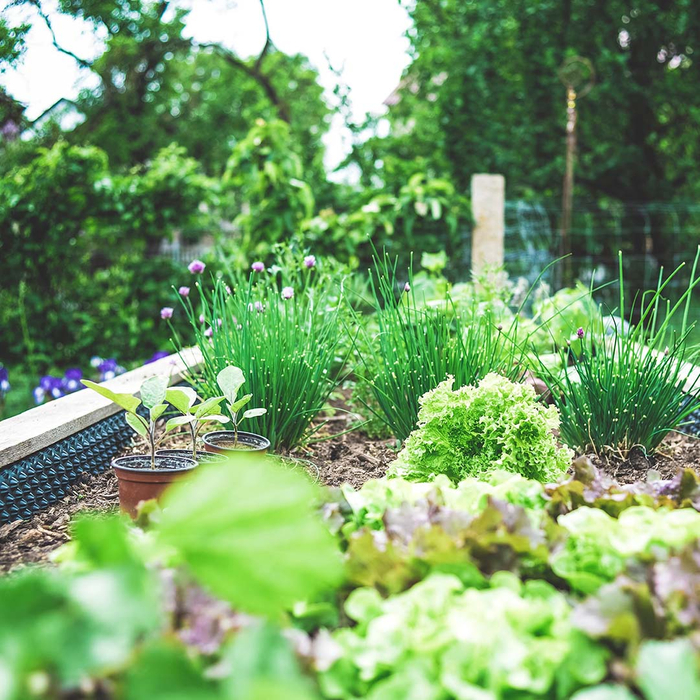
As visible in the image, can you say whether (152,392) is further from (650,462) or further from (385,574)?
(650,462)

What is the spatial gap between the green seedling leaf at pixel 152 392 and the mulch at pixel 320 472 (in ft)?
1.33

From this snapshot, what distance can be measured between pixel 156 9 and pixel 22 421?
9193mm

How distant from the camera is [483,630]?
36.8 inches

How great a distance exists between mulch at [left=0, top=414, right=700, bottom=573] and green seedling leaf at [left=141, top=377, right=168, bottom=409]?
40cm

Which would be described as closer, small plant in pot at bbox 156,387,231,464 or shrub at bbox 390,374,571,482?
small plant in pot at bbox 156,387,231,464

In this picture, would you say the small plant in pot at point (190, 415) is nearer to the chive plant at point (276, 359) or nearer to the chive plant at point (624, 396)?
the chive plant at point (276, 359)

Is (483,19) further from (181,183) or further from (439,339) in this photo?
(439,339)

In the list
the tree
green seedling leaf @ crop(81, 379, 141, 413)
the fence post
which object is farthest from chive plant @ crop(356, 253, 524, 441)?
the tree

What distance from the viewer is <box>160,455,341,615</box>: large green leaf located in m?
0.75

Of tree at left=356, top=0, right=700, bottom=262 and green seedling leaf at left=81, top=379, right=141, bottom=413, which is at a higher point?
tree at left=356, top=0, right=700, bottom=262

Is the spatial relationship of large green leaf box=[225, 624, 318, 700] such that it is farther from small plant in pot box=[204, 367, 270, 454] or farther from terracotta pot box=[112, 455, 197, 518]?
small plant in pot box=[204, 367, 270, 454]

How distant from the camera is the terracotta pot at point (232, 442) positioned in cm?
208

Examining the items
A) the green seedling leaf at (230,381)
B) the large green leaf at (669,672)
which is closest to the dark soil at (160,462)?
the green seedling leaf at (230,381)

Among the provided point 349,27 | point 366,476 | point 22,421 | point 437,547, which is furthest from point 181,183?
point 437,547
